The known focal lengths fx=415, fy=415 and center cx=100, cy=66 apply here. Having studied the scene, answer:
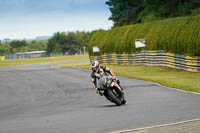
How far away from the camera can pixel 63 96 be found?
1791 cm

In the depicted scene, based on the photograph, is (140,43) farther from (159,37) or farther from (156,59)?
(159,37)

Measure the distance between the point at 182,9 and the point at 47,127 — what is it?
43.1 metres

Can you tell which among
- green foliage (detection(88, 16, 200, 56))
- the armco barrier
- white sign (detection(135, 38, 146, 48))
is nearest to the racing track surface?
the armco barrier

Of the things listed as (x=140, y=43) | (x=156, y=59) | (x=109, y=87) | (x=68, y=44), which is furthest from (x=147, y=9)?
(x=68, y=44)

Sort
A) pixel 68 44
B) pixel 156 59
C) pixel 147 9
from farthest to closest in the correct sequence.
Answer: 1. pixel 68 44
2. pixel 147 9
3. pixel 156 59

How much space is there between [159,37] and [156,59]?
2.03m

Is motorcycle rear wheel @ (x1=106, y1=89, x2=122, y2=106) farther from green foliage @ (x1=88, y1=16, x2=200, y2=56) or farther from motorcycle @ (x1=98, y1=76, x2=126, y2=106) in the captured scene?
green foliage @ (x1=88, y1=16, x2=200, y2=56)

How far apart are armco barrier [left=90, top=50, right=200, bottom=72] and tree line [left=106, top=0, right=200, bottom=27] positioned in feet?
34.8

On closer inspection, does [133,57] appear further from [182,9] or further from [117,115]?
[117,115]

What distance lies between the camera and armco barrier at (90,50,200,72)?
93.4 ft

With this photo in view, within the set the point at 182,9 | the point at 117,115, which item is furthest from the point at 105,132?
the point at 182,9

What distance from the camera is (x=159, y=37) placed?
34.6 m

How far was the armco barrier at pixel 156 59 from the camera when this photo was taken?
28.5 metres

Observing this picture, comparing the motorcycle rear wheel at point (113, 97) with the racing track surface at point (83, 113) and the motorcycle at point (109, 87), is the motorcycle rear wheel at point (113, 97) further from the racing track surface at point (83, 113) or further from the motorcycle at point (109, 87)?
the racing track surface at point (83, 113)
